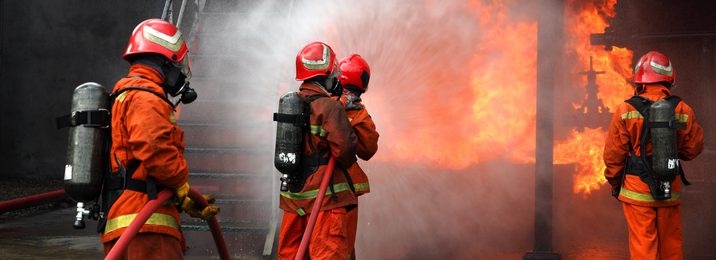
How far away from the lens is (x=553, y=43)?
8.18m

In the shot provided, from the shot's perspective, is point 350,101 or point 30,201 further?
point 30,201

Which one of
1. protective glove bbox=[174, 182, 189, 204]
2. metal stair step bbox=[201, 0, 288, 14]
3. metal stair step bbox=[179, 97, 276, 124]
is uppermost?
metal stair step bbox=[201, 0, 288, 14]

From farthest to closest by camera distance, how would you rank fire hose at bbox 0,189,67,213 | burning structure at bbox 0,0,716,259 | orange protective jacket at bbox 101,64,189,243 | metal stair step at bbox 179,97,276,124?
1. fire hose at bbox 0,189,67,213
2. metal stair step at bbox 179,97,276,124
3. burning structure at bbox 0,0,716,259
4. orange protective jacket at bbox 101,64,189,243

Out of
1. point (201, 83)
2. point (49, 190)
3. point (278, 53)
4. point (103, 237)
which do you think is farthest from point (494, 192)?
point (49, 190)

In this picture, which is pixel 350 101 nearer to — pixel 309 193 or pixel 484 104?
pixel 309 193

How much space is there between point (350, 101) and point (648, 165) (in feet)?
7.06

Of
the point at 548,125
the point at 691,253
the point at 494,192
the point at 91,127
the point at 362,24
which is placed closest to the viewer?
the point at 91,127

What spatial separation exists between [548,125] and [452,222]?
201 cm

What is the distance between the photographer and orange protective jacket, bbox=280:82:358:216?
470cm

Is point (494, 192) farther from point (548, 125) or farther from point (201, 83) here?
point (201, 83)

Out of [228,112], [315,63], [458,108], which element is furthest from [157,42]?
[458,108]

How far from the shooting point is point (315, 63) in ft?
16.2

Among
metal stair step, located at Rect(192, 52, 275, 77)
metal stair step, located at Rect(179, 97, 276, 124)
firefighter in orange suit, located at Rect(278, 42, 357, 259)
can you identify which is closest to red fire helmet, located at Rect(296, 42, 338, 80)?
firefighter in orange suit, located at Rect(278, 42, 357, 259)

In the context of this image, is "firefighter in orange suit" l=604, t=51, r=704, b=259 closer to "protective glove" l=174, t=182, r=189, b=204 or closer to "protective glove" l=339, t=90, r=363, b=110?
"protective glove" l=339, t=90, r=363, b=110
